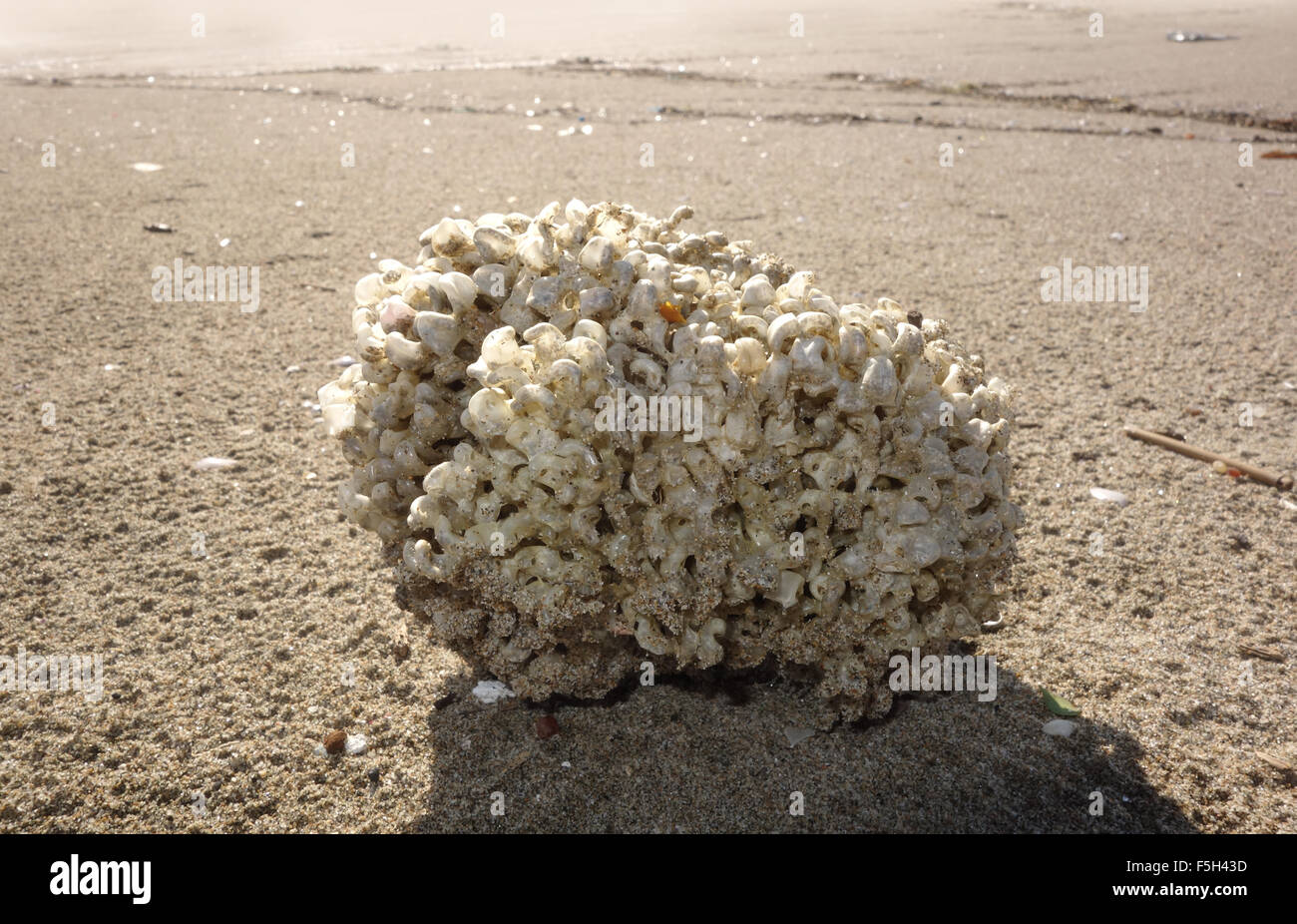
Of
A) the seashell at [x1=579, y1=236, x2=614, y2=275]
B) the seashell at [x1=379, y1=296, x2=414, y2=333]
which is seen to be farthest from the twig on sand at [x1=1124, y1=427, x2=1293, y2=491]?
the seashell at [x1=379, y1=296, x2=414, y2=333]

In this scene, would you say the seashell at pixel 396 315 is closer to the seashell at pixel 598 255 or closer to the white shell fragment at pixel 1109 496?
the seashell at pixel 598 255

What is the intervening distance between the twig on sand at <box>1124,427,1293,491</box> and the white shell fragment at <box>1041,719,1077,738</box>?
1.84m

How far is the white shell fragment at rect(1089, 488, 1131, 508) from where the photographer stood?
387 centimetres

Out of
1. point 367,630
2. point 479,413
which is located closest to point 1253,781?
point 479,413

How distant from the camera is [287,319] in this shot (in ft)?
17.7

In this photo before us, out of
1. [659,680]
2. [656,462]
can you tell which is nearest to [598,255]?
[656,462]

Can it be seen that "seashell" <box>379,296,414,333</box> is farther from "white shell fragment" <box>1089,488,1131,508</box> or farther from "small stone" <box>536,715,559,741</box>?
"white shell fragment" <box>1089,488,1131,508</box>

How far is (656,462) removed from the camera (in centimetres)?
234

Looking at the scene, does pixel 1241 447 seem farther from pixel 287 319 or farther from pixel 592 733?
pixel 287 319

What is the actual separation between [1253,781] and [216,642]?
3010 mm

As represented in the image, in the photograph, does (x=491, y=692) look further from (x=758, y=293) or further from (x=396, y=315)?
(x=758, y=293)

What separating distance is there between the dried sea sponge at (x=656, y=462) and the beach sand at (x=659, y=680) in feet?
1.07

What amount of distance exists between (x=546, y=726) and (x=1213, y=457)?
120 inches

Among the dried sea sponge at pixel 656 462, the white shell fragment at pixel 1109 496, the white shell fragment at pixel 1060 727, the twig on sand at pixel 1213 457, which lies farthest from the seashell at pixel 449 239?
the twig on sand at pixel 1213 457
